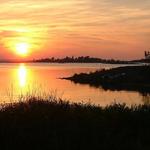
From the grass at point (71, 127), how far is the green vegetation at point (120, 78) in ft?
186

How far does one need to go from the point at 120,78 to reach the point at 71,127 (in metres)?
71.9

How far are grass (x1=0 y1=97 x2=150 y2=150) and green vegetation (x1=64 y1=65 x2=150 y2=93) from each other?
56.6m

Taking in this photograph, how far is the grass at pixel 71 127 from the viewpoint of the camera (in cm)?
1021

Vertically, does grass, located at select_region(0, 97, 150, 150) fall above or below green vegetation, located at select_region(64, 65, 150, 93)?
above

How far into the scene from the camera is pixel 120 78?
8262 cm

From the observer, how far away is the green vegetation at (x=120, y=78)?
73.9 meters

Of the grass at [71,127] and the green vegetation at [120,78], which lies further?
the green vegetation at [120,78]

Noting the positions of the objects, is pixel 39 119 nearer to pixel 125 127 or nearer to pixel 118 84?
pixel 125 127

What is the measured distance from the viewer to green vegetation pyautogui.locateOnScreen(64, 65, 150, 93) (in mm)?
73875

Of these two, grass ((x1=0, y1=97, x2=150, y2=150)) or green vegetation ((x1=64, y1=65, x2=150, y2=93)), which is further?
green vegetation ((x1=64, y1=65, x2=150, y2=93))

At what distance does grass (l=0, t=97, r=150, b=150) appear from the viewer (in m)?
10.2

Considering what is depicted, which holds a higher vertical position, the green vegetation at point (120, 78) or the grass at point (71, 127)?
the grass at point (71, 127)

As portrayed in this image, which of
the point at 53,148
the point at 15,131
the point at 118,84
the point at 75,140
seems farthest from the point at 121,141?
the point at 118,84

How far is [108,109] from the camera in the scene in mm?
13680
